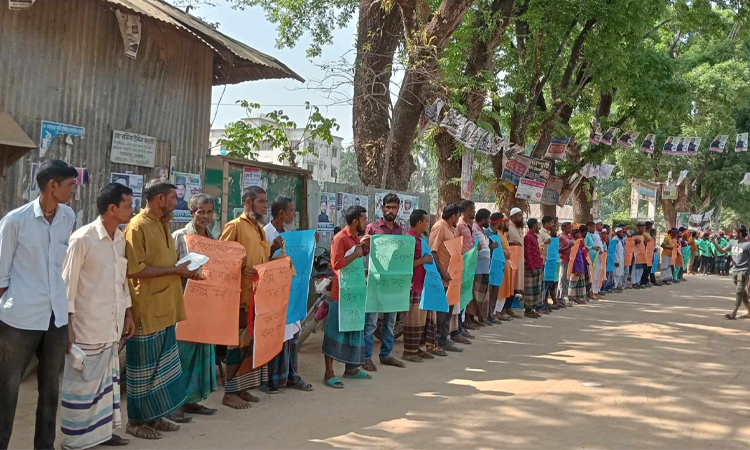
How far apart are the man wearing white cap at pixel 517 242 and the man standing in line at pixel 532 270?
219mm

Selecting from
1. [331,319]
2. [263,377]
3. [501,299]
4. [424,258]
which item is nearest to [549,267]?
[501,299]

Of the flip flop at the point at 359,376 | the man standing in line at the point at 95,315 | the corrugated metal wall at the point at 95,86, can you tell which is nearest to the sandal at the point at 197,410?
the man standing in line at the point at 95,315

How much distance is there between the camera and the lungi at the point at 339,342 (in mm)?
6812

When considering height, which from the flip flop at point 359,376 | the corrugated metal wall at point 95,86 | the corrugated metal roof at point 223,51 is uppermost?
the corrugated metal roof at point 223,51

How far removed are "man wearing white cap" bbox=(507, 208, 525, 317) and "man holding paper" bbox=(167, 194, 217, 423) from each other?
302 inches

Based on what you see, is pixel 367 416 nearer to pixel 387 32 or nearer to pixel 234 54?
pixel 234 54

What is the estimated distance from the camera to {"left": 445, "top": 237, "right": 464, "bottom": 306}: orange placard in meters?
8.70

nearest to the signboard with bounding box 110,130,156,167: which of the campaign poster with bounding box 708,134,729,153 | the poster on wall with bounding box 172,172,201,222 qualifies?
the poster on wall with bounding box 172,172,201,222

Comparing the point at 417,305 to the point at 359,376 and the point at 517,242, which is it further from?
the point at 517,242

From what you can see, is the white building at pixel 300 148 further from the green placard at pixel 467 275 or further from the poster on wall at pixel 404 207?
the green placard at pixel 467 275

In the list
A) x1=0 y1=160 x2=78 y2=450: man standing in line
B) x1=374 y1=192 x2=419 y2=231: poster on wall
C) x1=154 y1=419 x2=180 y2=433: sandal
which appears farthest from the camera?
x1=374 y1=192 x2=419 y2=231: poster on wall

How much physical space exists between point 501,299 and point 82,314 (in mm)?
8805

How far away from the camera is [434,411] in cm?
581

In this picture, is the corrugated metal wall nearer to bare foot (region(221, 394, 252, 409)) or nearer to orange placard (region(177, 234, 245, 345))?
orange placard (region(177, 234, 245, 345))
